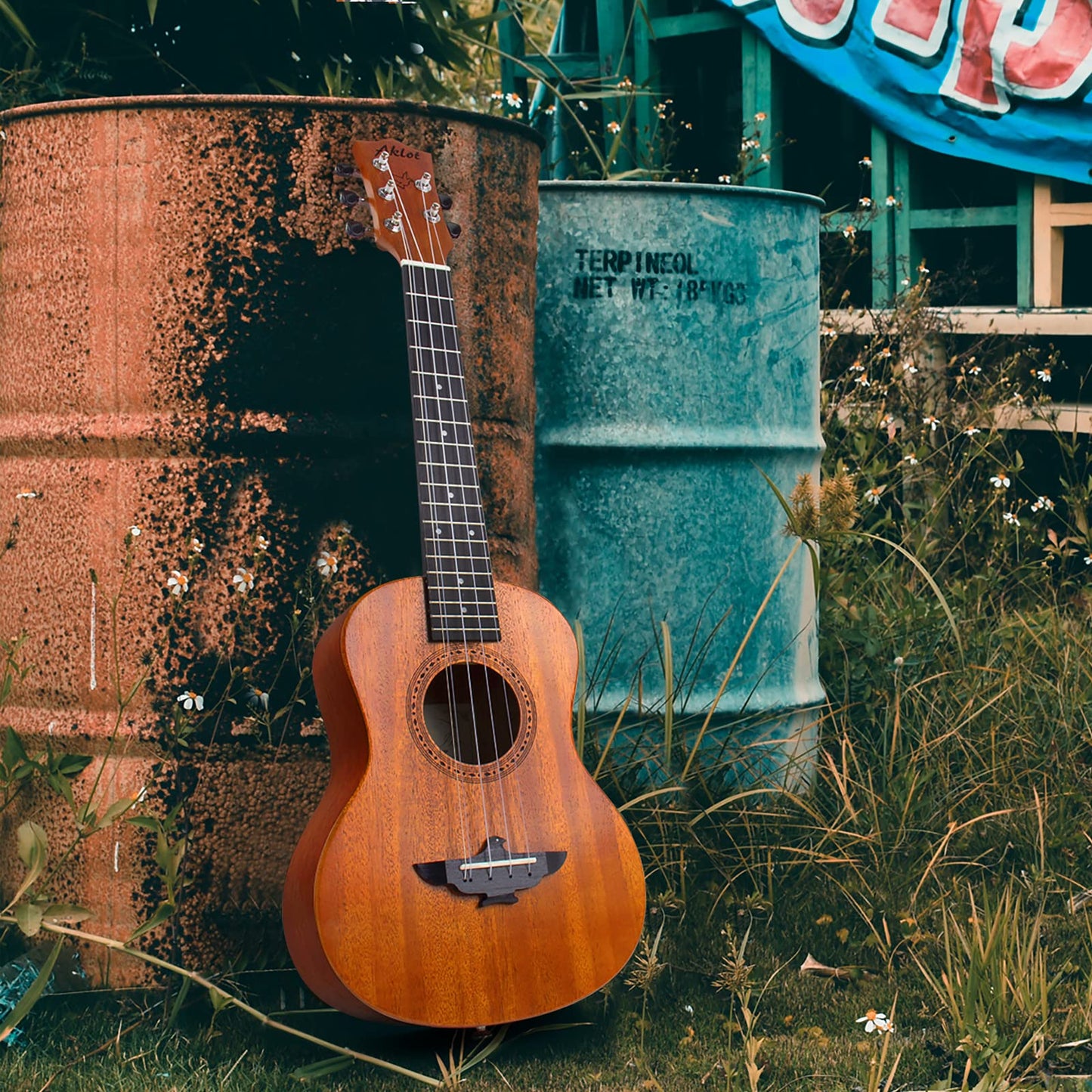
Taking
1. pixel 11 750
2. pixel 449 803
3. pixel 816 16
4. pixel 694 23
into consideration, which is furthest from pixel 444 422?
pixel 694 23

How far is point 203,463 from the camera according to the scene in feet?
7.83

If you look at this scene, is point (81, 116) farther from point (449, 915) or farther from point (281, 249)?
point (449, 915)

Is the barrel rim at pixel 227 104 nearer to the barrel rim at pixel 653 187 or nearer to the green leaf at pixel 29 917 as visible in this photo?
the barrel rim at pixel 653 187

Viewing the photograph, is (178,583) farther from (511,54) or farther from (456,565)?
(511,54)

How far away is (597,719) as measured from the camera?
291 cm

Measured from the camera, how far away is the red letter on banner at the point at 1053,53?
418cm

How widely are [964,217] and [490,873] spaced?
339 centimetres

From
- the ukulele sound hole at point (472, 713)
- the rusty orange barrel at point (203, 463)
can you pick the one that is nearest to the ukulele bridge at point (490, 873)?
the ukulele sound hole at point (472, 713)

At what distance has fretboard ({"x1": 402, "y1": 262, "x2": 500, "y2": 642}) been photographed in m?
2.16

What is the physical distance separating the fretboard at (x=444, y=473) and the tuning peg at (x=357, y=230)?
88 mm

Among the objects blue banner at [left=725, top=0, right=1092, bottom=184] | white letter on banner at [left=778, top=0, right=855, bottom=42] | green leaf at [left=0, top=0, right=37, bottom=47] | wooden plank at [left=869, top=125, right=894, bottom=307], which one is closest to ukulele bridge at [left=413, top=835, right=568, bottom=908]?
green leaf at [left=0, top=0, right=37, bottom=47]

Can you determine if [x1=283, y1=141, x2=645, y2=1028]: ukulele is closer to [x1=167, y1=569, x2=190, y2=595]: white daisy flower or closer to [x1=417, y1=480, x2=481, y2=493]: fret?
[x1=417, y1=480, x2=481, y2=493]: fret

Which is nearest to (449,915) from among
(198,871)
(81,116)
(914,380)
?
(198,871)

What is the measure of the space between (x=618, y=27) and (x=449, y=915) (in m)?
4.09
